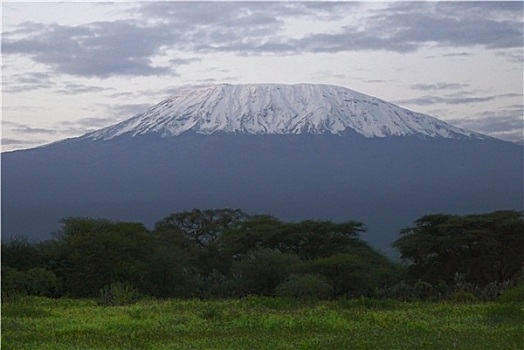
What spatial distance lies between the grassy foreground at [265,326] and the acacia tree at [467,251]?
849 inches

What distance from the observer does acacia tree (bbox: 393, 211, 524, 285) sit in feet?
125

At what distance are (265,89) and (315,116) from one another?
10.0 meters

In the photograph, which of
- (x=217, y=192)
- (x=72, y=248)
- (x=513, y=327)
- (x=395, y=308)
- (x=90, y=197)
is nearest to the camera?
(x=513, y=327)

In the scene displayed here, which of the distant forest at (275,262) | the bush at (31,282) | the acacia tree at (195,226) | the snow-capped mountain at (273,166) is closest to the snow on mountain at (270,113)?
the snow-capped mountain at (273,166)

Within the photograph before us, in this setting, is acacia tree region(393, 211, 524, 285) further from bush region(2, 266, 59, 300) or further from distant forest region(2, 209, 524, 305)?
bush region(2, 266, 59, 300)

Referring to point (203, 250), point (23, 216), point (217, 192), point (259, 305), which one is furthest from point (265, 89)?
point (259, 305)

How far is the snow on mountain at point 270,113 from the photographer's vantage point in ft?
465

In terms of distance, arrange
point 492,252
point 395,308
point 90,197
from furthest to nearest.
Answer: point 90,197 → point 492,252 → point 395,308

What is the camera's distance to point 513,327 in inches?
504

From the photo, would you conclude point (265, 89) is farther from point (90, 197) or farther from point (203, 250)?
point (203, 250)

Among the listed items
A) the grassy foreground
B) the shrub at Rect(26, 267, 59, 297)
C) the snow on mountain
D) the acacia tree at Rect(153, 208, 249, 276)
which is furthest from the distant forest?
the snow on mountain

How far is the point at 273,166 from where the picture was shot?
164 metres

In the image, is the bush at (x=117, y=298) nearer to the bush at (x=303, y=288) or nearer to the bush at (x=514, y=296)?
the bush at (x=303, y=288)

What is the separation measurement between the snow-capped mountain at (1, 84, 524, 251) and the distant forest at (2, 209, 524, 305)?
95953mm
